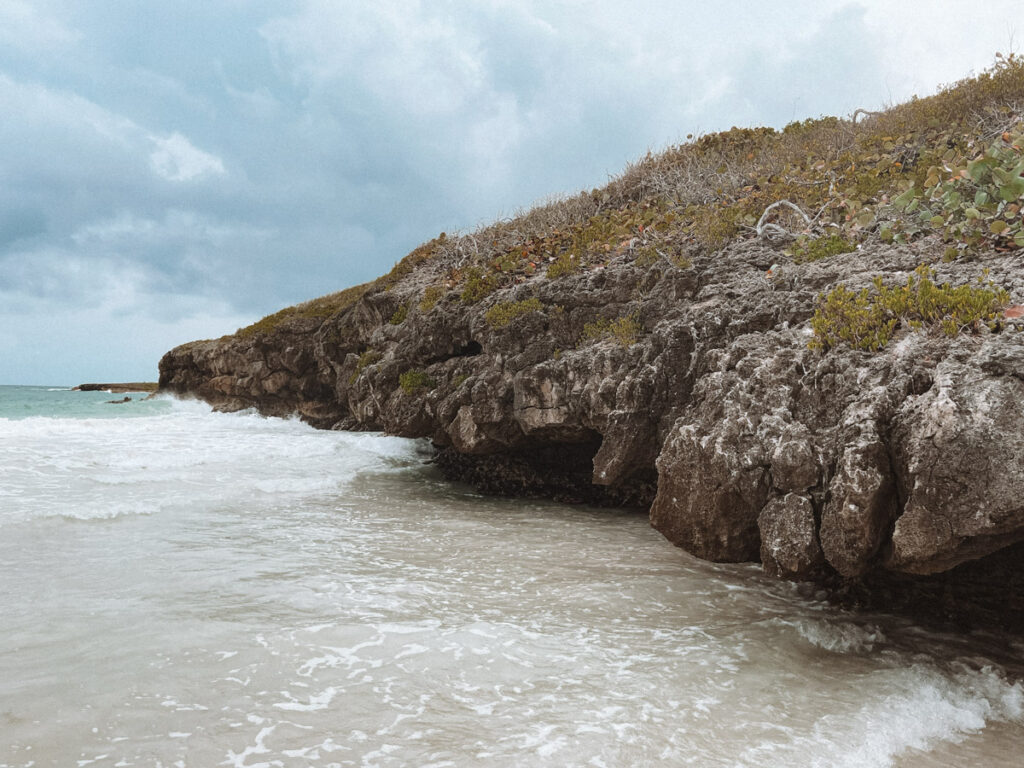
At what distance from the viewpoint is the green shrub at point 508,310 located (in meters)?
12.0

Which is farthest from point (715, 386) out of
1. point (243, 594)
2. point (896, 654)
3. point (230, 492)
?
point (230, 492)

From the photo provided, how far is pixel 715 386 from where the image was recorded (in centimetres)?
707

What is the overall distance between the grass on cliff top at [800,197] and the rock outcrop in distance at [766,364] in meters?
0.07

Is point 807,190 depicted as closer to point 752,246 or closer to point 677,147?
point 752,246

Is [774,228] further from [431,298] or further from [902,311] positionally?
[431,298]

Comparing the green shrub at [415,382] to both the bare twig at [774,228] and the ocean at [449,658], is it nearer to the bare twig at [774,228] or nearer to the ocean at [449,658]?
the ocean at [449,658]

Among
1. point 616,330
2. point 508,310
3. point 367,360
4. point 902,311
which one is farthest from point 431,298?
point 902,311

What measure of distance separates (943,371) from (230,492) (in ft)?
38.6

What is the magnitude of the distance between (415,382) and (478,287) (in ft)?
8.76

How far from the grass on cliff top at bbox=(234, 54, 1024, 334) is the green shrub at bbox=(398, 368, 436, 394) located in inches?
78.6

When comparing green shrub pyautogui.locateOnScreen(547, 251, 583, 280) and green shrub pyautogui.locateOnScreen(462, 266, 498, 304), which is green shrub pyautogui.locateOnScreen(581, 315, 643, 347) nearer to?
green shrub pyautogui.locateOnScreen(547, 251, 583, 280)

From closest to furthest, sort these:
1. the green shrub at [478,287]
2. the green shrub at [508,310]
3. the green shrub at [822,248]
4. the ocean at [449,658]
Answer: the ocean at [449,658], the green shrub at [822,248], the green shrub at [508,310], the green shrub at [478,287]

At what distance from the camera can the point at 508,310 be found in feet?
40.2

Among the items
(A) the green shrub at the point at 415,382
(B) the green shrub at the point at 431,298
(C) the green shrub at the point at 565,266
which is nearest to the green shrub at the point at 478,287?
(B) the green shrub at the point at 431,298
